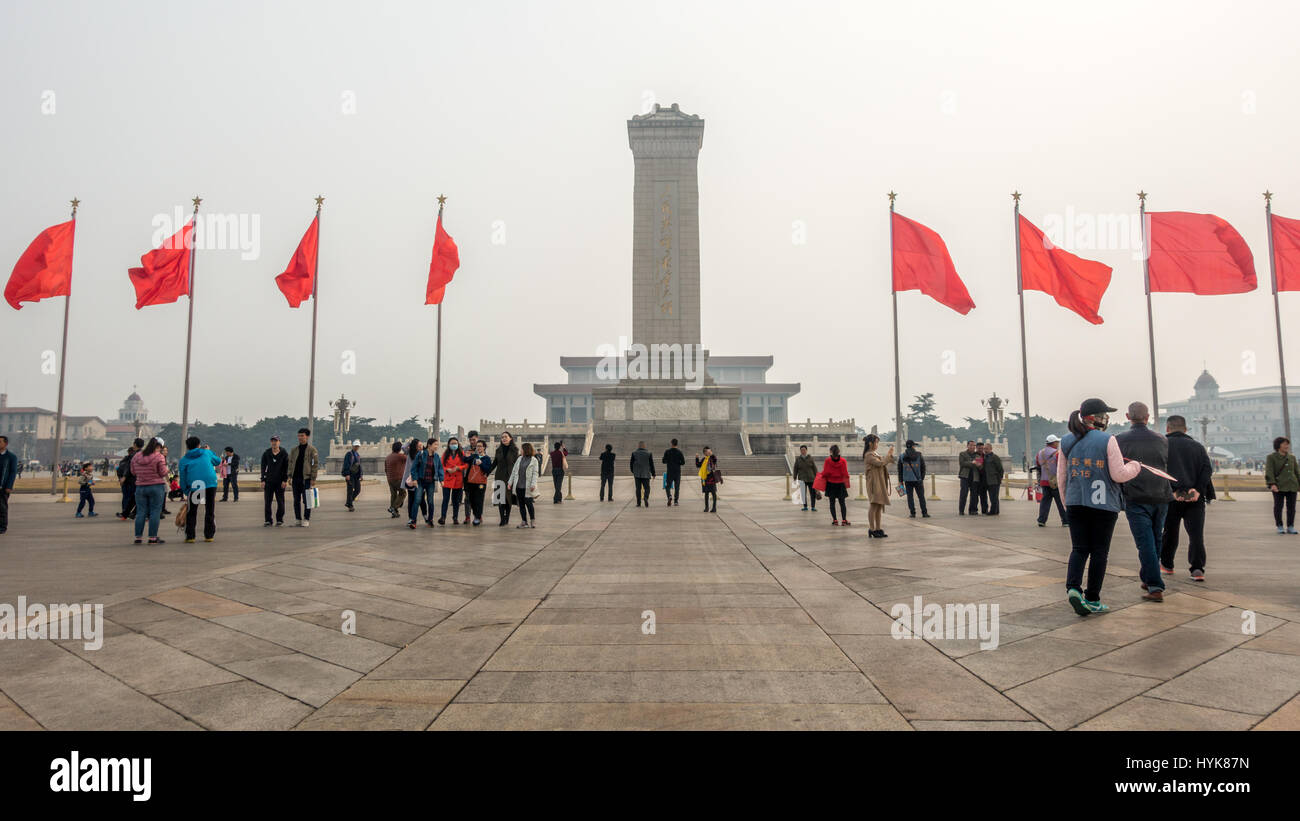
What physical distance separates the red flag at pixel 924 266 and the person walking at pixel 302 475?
51.9ft

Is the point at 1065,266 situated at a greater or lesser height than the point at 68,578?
greater

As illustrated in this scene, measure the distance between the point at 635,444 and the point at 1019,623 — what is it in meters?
38.2

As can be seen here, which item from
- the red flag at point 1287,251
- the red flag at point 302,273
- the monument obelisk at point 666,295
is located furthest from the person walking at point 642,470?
the monument obelisk at point 666,295

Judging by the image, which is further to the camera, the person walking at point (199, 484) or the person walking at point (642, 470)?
the person walking at point (642, 470)

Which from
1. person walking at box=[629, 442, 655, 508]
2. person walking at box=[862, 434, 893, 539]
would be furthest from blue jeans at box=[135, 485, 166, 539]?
person walking at box=[862, 434, 893, 539]

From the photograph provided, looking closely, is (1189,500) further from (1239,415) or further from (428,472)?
(1239,415)

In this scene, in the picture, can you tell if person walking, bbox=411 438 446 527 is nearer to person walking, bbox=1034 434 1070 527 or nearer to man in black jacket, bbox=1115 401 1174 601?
man in black jacket, bbox=1115 401 1174 601

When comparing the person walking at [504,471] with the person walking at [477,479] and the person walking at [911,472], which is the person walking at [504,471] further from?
the person walking at [911,472]

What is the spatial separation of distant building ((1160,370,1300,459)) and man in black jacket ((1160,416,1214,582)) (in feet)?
515

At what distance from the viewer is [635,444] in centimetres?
4369

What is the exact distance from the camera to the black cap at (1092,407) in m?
6.38

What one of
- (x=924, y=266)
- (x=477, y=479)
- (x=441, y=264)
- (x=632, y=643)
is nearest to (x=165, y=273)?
(x=441, y=264)

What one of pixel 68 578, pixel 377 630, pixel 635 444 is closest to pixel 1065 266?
pixel 377 630
